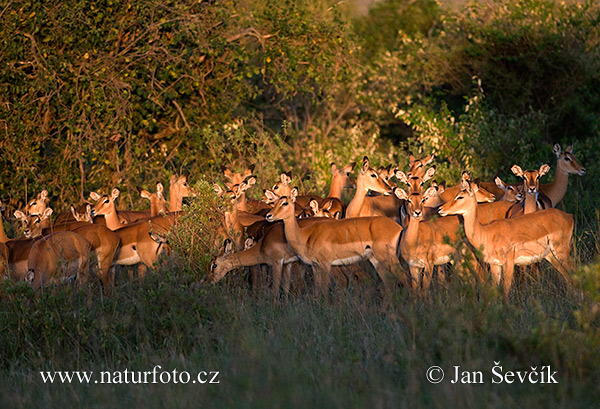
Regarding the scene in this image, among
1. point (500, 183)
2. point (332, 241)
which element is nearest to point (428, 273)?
point (332, 241)

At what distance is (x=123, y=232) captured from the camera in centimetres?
874

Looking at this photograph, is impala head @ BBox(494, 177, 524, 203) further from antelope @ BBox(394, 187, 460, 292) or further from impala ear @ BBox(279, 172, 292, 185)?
impala ear @ BBox(279, 172, 292, 185)

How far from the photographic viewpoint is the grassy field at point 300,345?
4.48 meters

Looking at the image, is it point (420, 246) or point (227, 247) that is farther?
point (227, 247)

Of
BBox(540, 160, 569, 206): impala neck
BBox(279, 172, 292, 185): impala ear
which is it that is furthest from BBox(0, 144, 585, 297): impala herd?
BBox(540, 160, 569, 206): impala neck

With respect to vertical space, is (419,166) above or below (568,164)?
below

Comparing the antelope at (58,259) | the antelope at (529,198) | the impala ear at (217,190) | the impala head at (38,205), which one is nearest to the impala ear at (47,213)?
the impala head at (38,205)

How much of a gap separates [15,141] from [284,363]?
668 centimetres

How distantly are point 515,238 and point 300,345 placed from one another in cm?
282

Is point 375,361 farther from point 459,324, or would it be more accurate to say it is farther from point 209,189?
point 209,189

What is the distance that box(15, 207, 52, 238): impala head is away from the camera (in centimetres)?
900

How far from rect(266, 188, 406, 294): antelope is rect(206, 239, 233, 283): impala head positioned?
1.60 feet

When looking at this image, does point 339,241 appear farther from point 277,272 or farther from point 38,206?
point 38,206

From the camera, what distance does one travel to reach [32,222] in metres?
9.21
